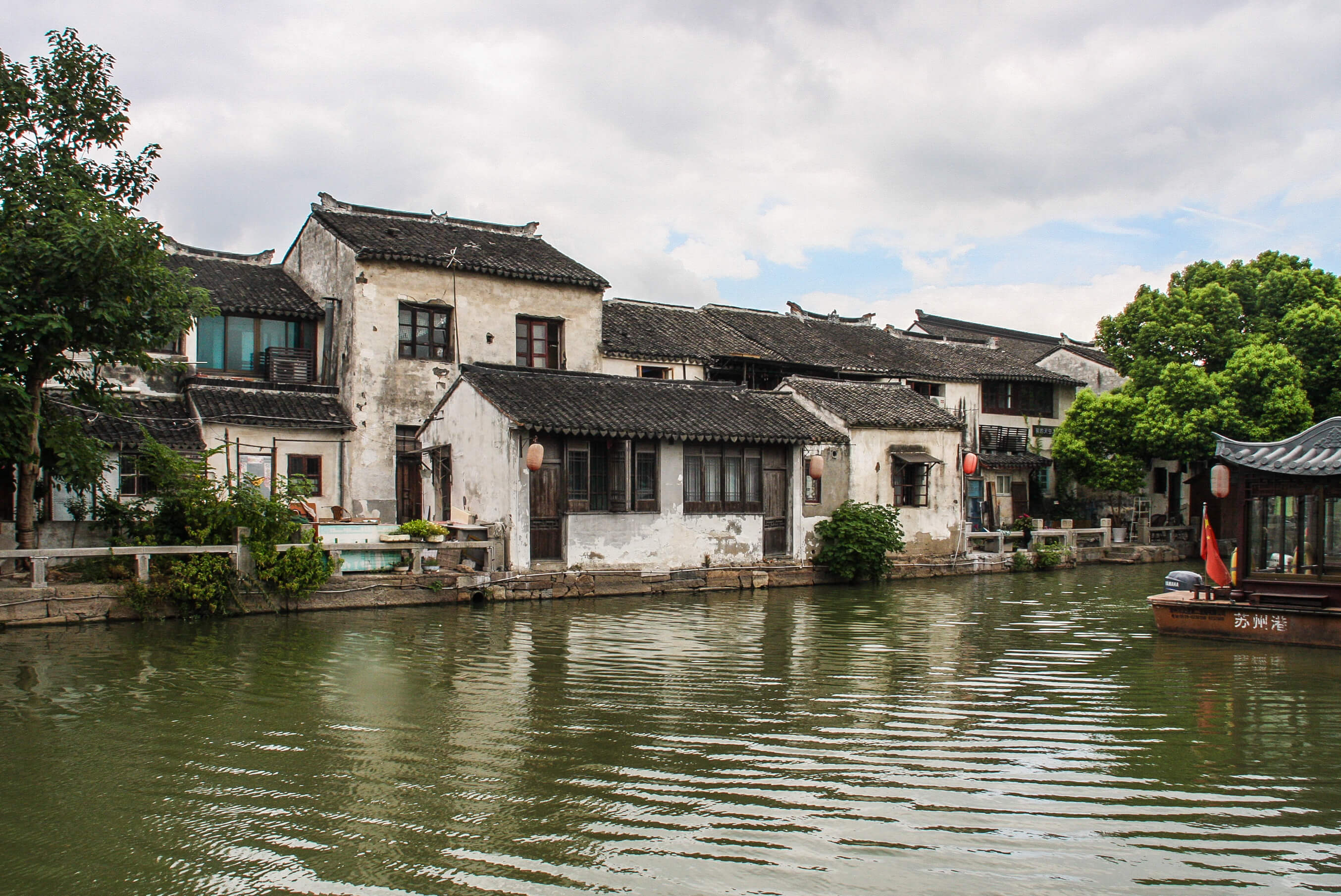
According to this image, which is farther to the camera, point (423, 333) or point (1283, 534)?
point (423, 333)

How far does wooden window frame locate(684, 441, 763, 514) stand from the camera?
1852cm

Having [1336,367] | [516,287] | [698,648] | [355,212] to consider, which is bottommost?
[698,648]

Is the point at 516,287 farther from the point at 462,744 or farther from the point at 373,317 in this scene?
the point at 462,744

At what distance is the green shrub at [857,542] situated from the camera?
19250 mm

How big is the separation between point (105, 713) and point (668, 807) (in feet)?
15.8

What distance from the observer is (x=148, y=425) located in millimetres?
19094

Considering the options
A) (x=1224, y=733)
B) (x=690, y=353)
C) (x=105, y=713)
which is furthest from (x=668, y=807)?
(x=690, y=353)

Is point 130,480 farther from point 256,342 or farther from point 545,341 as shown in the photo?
point 545,341

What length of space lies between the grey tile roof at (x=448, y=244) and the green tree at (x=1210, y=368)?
14.6 meters

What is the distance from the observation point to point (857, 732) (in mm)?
6887

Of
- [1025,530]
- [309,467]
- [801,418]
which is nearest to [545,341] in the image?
[309,467]

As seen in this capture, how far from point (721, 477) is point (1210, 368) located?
16532 mm

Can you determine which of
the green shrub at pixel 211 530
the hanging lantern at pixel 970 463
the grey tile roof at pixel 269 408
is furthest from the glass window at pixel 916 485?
the green shrub at pixel 211 530

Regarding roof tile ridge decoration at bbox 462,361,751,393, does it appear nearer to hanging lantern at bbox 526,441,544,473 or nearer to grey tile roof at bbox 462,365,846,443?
grey tile roof at bbox 462,365,846,443
